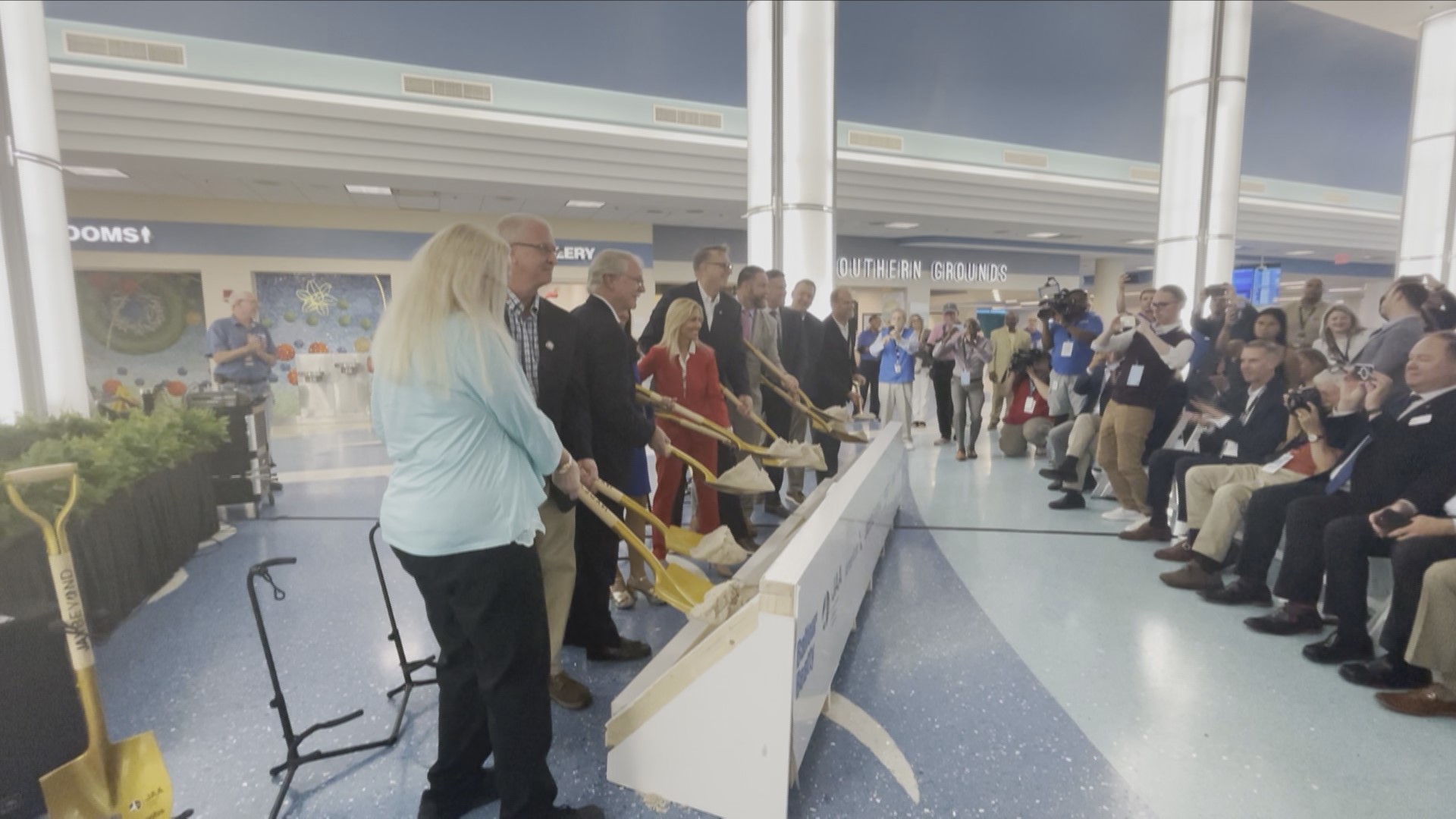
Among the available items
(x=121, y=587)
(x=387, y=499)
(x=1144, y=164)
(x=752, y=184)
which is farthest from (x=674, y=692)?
(x=1144, y=164)

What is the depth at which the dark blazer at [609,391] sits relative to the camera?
8.20ft

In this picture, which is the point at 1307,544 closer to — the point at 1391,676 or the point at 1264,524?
the point at 1264,524

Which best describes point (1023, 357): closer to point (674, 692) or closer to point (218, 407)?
point (674, 692)

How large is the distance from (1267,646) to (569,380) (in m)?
3.12

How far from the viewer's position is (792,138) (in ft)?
19.3

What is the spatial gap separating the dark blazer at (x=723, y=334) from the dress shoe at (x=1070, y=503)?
2701 millimetres

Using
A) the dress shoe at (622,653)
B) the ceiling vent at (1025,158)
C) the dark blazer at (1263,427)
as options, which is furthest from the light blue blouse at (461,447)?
the ceiling vent at (1025,158)

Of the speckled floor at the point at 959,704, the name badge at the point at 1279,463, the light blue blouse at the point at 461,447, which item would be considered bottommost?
the speckled floor at the point at 959,704

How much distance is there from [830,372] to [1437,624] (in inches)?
132

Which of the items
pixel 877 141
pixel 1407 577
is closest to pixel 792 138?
pixel 1407 577

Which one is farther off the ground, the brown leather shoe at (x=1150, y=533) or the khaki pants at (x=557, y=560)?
the khaki pants at (x=557, y=560)

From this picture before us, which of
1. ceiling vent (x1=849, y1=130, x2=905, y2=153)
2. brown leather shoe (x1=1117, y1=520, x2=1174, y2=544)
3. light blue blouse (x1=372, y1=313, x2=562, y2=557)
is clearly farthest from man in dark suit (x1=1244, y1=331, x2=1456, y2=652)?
ceiling vent (x1=849, y1=130, x2=905, y2=153)

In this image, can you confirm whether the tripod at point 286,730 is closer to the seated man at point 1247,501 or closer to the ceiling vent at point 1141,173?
the seated man at point 1247,501

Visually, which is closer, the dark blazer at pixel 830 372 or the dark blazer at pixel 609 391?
the dark blazer at pixel 609 391
